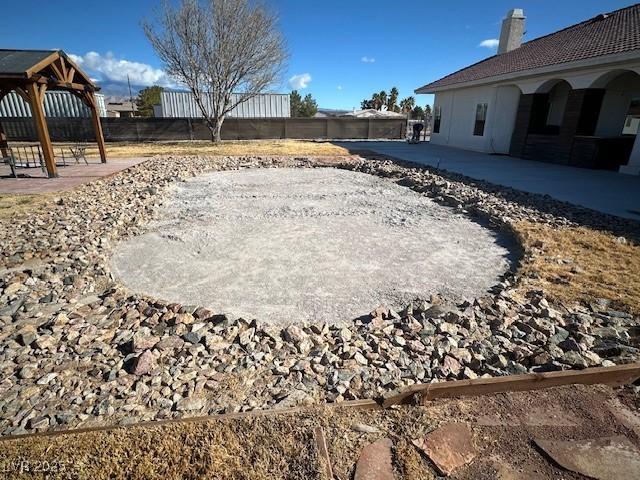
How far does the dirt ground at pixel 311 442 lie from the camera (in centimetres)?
172

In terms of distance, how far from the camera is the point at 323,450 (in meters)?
1.83

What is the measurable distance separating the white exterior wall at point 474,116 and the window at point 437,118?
0.25 metres

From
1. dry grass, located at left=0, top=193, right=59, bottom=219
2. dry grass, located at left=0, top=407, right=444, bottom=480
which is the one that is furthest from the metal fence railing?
dry grass, located at left=0, top=407, right=444, bottom=480

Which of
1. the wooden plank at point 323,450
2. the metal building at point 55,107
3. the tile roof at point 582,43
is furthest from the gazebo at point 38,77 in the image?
the metal building at point 55,107

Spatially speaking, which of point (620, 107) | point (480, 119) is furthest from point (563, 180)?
point (480, 119)

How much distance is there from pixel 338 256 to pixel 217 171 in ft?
28.9

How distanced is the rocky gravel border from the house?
11456mm

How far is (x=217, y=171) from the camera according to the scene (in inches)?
484

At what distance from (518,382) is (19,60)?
40.9ft

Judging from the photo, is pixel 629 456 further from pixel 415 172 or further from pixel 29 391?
pixel 415 172

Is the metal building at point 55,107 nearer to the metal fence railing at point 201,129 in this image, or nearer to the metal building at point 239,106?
the metal fence railing at point 201,129

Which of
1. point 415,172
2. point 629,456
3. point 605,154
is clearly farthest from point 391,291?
point 605,154

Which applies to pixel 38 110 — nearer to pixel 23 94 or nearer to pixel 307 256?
pixel 23 94

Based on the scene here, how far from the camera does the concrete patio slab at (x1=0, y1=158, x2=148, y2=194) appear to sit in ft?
27.3
